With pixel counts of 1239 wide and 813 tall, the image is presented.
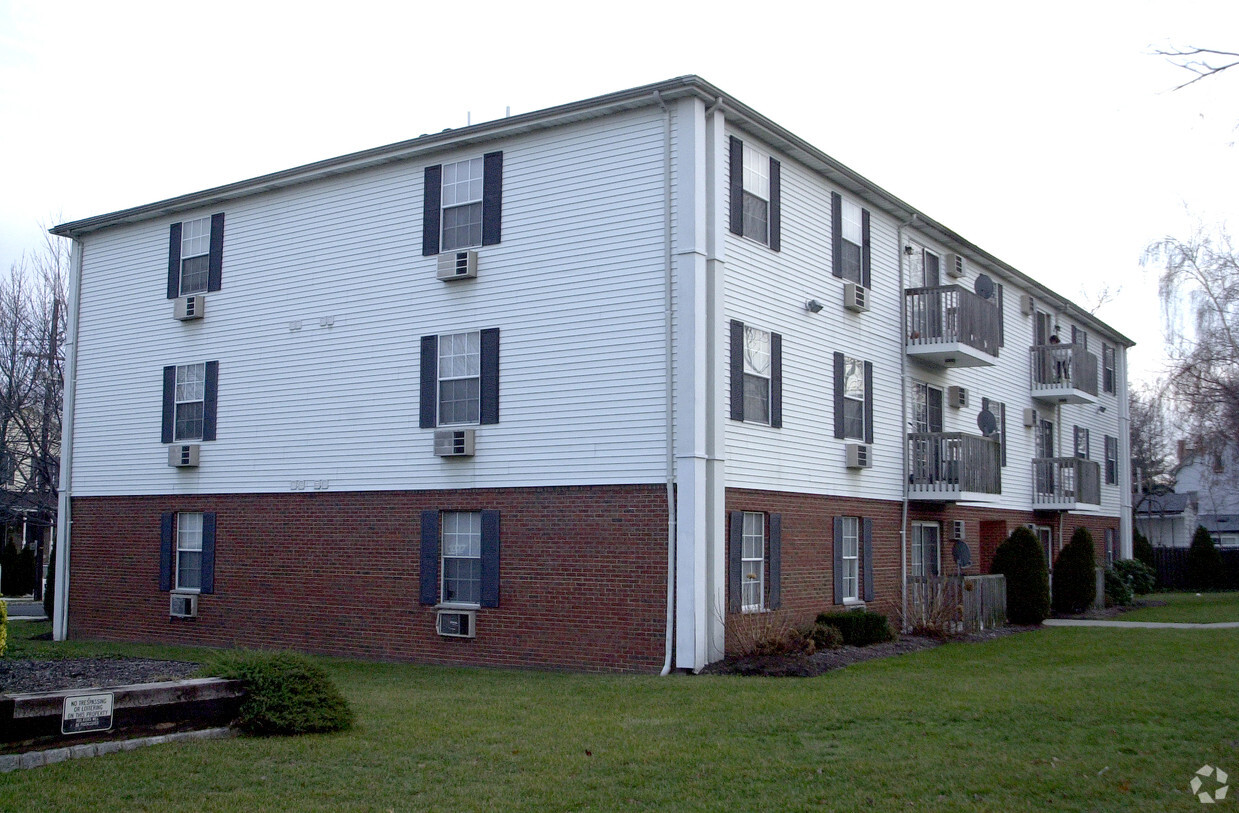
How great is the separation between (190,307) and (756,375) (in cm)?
1070

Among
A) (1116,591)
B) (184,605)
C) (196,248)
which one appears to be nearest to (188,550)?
(184,605)

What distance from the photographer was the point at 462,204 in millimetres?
18344

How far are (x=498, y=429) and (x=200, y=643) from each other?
7.31 metres

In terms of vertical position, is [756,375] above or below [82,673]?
above

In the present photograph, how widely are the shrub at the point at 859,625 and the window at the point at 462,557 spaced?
17.1 feet

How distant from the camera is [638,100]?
1636cm

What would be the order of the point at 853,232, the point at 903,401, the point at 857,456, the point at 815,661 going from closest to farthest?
the point at 815,661
the point at 857,456
the point at 853,232
the point at 903,401

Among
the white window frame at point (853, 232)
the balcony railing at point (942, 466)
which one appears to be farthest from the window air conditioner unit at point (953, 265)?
the white window frame at point (853, 232)

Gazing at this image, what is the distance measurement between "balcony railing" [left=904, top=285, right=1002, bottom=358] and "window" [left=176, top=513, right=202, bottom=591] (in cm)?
1347

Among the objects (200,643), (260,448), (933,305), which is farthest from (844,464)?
(200,643)

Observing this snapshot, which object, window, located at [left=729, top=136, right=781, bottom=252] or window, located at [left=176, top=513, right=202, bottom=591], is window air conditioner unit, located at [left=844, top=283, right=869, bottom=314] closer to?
window, located at [left=729, top=136, right=781, bottom=252]

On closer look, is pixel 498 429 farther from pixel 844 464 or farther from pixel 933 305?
pixel 933 305

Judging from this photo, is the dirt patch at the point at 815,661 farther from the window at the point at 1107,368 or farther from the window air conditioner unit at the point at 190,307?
the window at the point at 1107,368

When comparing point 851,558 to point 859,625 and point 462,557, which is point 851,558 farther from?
point 462,557
